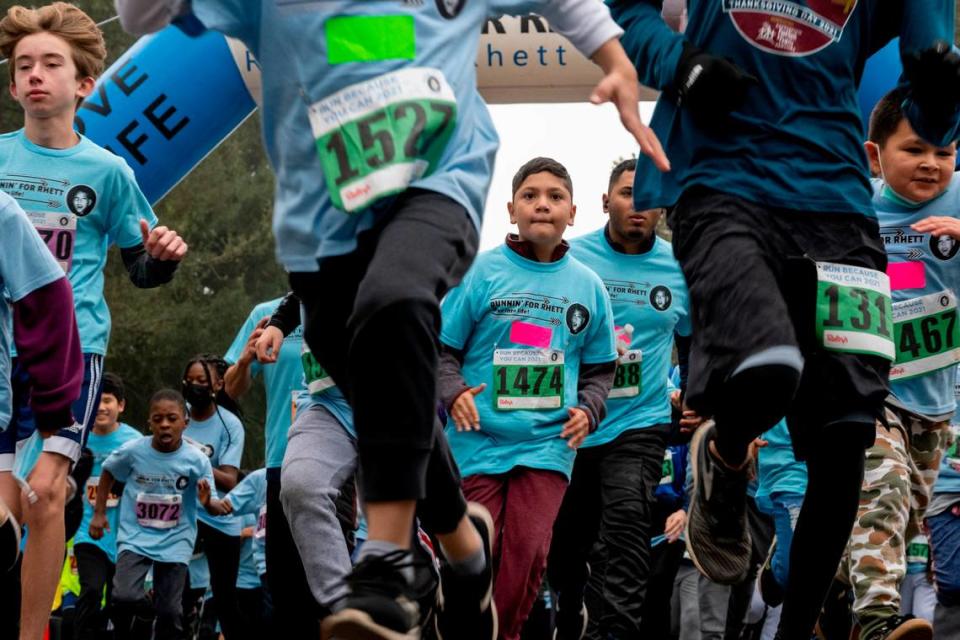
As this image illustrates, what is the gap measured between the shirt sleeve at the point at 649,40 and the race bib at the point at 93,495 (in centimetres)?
883

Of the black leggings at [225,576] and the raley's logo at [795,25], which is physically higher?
the raley's logo at [795,25]

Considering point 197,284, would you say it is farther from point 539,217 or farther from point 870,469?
point 870,469

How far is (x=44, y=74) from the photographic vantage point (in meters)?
6.79

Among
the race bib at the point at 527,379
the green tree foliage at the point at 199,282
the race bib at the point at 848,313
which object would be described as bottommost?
the green tree foliage at the point at 199,282

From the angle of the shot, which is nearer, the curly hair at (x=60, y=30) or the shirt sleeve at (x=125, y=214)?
the curly hair at (x=60, y=30)

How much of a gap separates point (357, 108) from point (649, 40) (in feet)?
3.49

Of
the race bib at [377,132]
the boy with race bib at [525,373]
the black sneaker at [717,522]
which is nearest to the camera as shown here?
the race bib at [377,132]

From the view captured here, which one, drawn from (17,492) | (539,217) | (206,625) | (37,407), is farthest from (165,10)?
(206,625)

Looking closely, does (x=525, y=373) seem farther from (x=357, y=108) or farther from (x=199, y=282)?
(x=199, y=282)

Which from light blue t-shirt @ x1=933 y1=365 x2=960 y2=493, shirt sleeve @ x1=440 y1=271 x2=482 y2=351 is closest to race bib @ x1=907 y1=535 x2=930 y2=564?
A: light blue t-shirt @ x1=933 y1=365 x2=960 y2=493

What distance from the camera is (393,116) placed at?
3699mm

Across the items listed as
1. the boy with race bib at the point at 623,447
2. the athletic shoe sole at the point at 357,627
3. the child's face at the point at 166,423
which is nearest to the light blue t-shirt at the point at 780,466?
the boy with race bib at the point at 623,447

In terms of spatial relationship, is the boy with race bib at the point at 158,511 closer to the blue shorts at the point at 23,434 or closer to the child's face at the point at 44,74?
the child's face at the point at 44,74

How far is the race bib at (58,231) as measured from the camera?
6754mm
